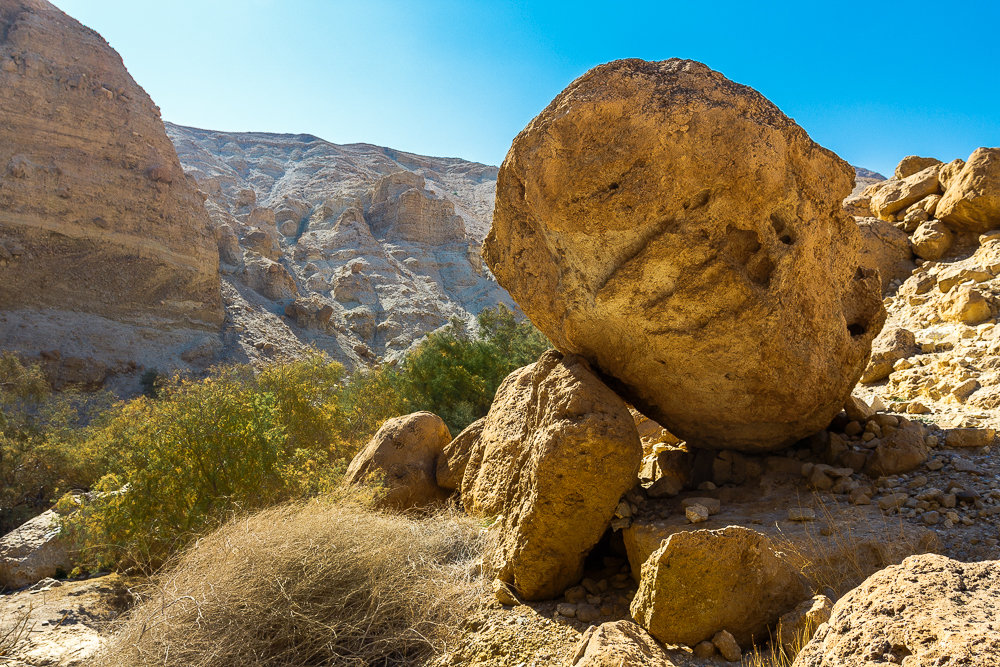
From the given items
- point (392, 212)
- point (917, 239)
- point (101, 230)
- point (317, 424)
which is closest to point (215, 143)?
point (392, 212)

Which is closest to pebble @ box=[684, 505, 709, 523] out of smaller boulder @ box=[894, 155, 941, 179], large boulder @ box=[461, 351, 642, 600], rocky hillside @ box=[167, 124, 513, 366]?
large boulder @ box=[461, 351, 642, 600]

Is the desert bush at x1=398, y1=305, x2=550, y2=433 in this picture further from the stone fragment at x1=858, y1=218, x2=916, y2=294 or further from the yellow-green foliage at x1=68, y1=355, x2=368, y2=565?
the stone fragment at x1=858, y1=218, x2=916, y2=294

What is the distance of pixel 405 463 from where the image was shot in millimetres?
7109

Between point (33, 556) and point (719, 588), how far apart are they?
8.47m

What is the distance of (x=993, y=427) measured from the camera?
5.07 metres

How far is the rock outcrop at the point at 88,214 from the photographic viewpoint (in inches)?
1005

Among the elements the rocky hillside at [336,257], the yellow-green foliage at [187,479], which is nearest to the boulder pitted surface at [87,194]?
the rocky hillside at [336,257]


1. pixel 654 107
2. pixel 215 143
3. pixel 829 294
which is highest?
pixel 215 143

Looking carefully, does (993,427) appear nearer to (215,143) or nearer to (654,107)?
(654,107)

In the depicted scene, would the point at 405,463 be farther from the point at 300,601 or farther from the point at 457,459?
the point at 300,601

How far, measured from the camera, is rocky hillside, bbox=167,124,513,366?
32.3 meters

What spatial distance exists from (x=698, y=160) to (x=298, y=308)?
3092 centimetres

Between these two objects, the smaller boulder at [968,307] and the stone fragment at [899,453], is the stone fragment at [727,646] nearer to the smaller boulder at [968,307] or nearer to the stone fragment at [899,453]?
the stone fragment at [899,453]

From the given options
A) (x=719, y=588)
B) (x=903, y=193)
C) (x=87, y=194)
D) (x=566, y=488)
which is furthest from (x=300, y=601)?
(x=87, y=194)
